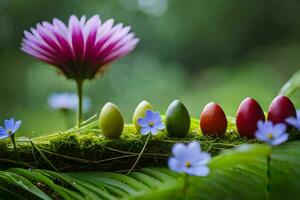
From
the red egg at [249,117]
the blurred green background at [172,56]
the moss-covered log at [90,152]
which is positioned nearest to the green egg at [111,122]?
the moss-covered log at [90,152]

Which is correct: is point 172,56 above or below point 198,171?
above

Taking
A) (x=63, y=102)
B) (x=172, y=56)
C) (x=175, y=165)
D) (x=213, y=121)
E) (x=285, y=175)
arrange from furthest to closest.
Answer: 1. (x=172, y=56)
2. (x=63, y=102)
3. (x=213, y=121)
4. (x=285, y=175)
5. (x=175, y=165)

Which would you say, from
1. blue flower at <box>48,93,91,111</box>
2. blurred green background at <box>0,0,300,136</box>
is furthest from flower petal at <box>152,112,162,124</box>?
blurred green background at <box>0,0,300,136</box>

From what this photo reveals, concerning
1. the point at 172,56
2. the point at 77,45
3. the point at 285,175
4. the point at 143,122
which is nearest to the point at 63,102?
the point at 77,45

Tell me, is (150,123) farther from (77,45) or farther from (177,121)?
(77,45)

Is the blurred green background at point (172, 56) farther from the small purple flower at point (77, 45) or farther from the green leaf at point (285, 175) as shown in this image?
the green leaf at point (285, 175)

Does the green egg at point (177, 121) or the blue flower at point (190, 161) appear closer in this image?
the blue flower at point (190, 161)

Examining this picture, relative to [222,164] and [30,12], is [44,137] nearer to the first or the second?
[222,164]
